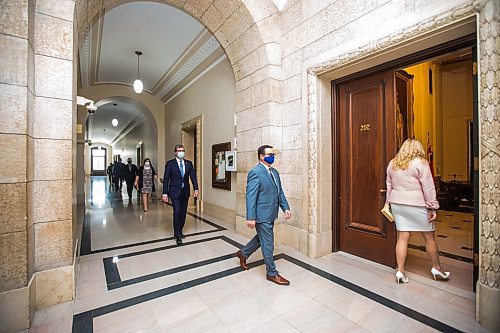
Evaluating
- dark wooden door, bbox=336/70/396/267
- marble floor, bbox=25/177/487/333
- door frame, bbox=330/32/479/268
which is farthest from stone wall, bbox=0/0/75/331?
dark wooden door, bbox=336/70/396/267

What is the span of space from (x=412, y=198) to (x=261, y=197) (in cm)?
158

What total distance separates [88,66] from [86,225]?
4.61 m

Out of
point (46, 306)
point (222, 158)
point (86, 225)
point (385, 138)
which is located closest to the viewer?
point (46, 306)

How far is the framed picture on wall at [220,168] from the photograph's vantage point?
556 centimetres

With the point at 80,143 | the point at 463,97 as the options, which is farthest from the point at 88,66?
the point at 463,97

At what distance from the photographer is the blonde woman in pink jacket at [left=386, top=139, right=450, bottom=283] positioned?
251 centimetres

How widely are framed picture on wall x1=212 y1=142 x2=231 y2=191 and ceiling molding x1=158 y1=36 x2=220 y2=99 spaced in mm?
2332

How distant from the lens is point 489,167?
189 centimetres

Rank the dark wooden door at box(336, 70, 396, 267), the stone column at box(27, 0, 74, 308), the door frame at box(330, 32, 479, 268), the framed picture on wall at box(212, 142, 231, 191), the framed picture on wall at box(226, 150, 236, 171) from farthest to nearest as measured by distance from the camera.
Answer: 1. the framed picture on wall at box(212, 142, 231, 191)
2. the framed picture on wall at box(226, 150, 236, 171)
3. the dark wooden door at box(336, 70, 396, 267)
4. the door frame at box(330, 32, 479, 268)
5. the stone column at box(27, 0, 74, 308)

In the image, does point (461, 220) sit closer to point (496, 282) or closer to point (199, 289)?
point (496, 282)

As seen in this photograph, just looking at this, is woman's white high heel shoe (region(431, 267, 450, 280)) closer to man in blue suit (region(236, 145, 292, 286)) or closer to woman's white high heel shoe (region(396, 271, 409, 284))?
woman's white high heel shoe (region(396, 271, 409, 284))

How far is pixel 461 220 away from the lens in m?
5.52

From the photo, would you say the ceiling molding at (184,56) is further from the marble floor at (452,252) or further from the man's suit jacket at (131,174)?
the marble floor at (452,252)

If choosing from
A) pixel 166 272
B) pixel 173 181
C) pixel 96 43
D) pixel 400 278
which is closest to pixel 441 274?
pixel 400 278
